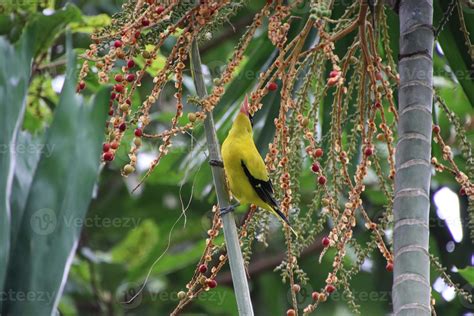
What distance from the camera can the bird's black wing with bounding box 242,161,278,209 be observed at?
6.07 feet

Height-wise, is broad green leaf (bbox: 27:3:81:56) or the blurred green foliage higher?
broad green leaf (bbox: 27:3:81:56)

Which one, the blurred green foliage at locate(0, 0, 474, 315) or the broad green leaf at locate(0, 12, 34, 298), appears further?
the blurred green foliage at locate(0, 0, 474, 315)

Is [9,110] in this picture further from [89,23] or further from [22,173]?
[89,23]

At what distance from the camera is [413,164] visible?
1471 mm

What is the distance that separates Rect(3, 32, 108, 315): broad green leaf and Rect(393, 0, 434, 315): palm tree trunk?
0.77 m

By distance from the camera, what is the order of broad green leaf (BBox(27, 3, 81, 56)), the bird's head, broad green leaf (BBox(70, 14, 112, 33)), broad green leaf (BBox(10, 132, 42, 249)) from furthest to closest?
broad green leaf (BBox(70, 14, 112, 33))
broad green leaf (BBox(27, 3, 81, 56))
broad green leaf (BBox(10, 132, 42, 249))
the bird's head

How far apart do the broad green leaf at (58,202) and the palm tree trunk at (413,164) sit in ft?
2.51

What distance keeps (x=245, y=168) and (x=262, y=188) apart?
0.20 ft

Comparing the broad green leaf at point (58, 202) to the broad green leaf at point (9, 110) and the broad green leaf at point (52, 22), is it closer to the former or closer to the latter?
the broad green leaf at point (9, 110)

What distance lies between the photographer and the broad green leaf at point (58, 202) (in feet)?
6.10

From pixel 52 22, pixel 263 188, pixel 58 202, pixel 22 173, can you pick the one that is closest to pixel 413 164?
pixel 263 188

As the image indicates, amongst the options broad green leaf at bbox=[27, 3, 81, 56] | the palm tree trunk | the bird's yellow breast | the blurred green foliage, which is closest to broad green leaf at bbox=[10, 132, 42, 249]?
the blurred green foliage

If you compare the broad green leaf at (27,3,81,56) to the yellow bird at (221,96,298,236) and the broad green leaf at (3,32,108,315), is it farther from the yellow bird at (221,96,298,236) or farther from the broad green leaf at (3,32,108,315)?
the yellow bird at (221,96,298,236)

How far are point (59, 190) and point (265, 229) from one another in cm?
56
